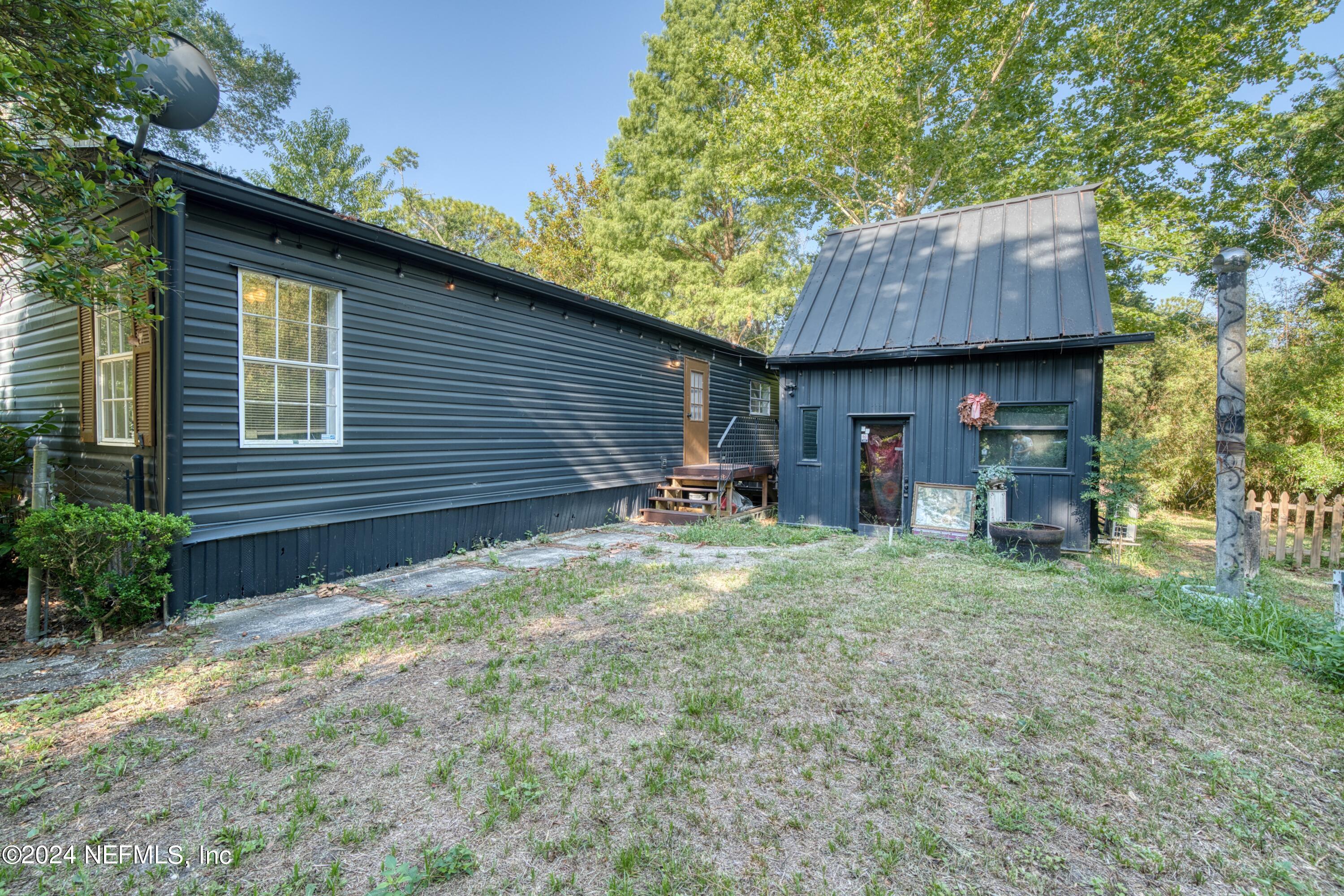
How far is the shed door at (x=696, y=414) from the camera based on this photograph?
39.0 feet

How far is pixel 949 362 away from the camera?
8047mm

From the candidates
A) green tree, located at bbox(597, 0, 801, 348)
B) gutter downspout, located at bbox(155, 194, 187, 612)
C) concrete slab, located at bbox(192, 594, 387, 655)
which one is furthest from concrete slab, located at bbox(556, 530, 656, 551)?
green tree, located at bbox(597, 0, 801, 348)

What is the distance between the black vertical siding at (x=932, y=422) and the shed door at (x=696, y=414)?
2911 millimetres

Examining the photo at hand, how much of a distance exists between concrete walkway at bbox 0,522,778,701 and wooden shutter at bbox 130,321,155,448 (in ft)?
5.04

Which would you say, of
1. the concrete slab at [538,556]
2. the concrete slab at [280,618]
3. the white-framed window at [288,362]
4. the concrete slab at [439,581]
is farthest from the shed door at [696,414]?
the concrete slab at [280,618]

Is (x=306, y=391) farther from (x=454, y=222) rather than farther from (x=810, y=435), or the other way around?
(x=454, y=222)

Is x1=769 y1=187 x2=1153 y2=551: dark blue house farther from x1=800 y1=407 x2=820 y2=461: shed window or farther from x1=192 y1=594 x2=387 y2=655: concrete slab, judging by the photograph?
x1=192 y1=594 x2=387 y2=655: concrete slab

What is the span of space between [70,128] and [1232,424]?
914cm

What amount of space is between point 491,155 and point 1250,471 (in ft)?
83.3

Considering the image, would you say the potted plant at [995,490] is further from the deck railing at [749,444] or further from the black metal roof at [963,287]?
the deck railing at [749,444]

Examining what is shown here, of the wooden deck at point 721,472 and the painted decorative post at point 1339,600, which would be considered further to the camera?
the wooden deck at point 721,472

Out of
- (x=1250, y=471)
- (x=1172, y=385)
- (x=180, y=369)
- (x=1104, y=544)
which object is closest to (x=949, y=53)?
(x=1172, y=385)

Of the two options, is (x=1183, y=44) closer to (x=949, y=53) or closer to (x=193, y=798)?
(x=949, y=53)

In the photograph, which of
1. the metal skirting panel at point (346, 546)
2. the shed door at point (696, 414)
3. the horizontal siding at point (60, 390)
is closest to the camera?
the metal skirting panel at point (346, 546)
